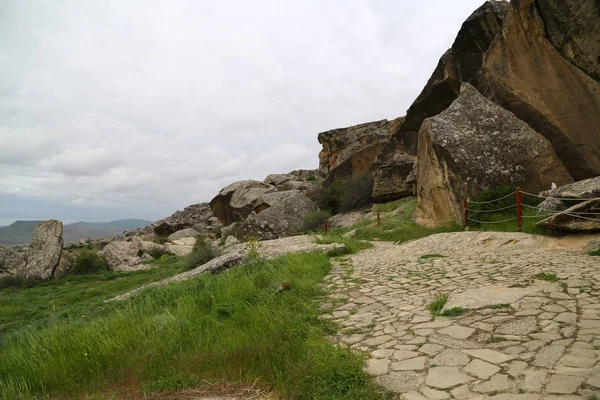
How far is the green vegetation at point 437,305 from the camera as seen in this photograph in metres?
4.56

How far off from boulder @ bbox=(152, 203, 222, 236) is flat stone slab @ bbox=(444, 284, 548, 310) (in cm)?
3009

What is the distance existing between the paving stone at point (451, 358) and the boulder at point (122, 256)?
2045 cm

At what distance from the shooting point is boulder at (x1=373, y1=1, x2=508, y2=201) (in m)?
14.4

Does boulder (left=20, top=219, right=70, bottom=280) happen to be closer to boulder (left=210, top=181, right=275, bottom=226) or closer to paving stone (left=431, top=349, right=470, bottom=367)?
boulder (left=210, top=181, right=275, bottom=226)

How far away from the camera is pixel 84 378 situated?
4254 millimetres

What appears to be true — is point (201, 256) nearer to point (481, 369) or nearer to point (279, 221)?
point (279, 221)

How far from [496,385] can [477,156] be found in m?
10.3

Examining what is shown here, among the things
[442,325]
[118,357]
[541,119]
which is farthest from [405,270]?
[541,119]

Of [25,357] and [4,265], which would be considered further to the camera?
[4,265]

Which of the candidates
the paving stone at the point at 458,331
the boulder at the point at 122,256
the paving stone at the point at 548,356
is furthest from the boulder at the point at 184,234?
the paving stone at the point at 548,356

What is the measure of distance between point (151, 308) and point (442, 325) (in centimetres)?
474

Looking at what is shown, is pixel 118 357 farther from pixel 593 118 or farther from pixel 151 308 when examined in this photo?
pixel 593 118

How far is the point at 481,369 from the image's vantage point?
3.03m

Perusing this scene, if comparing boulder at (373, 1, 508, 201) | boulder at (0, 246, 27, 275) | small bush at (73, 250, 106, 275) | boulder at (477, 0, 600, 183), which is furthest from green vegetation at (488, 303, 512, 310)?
boulder at (0, 246, 27, 275)
